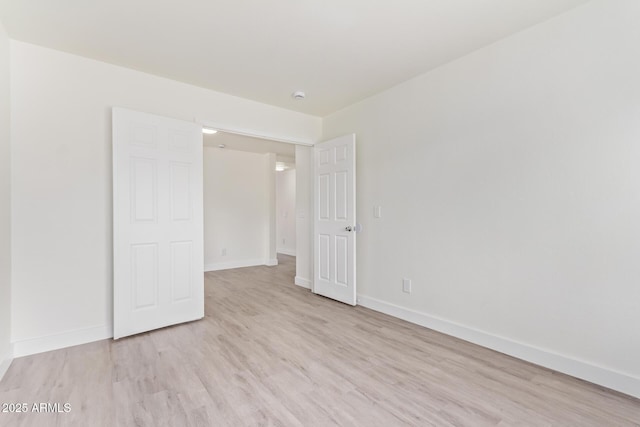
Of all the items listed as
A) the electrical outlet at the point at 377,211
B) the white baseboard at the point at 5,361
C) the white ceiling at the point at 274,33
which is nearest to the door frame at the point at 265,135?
the white ceiling at the point at 274,33

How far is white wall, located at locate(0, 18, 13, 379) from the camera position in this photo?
2.17 m

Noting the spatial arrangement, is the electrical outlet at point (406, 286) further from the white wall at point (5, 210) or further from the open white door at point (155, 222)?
the white wall at point (5, 210)

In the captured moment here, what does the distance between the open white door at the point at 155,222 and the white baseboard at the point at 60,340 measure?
0.16m

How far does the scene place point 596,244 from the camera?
2020 millimetres

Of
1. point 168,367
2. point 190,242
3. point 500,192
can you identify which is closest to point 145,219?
point 190,242

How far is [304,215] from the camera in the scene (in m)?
4.70

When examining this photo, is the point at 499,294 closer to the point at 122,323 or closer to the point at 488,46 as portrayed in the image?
the point at 488,46

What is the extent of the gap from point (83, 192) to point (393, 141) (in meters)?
3.05

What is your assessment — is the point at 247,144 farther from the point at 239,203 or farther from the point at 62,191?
the point at 62,191

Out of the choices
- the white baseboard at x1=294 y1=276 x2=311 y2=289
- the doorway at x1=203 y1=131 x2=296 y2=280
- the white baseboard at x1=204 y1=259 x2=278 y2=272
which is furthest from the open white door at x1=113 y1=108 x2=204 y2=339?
the white baseboard at x1=204 y1=259 x2=278 y2=272

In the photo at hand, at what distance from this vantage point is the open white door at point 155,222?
275 cm

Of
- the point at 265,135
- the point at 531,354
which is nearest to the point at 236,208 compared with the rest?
the point at 265,135

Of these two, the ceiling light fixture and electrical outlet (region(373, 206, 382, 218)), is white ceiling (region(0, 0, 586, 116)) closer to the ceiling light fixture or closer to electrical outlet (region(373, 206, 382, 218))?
the ceiling light fixture

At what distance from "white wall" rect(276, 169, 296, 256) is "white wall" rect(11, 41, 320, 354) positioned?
5.47 metres
